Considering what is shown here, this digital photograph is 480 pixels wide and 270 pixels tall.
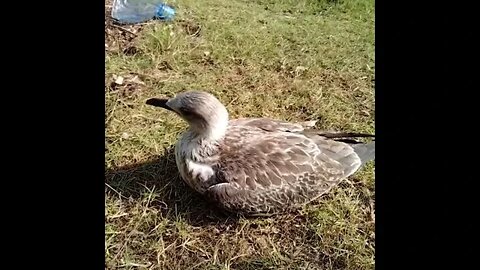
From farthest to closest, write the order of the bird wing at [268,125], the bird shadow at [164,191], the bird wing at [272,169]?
the bird wing at [268,125] → the bird shadow at [164,191] → the bird wing at [272,169]

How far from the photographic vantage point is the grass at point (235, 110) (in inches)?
80.0

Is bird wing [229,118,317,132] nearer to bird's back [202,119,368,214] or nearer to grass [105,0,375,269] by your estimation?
bird's back [202,119,368,214]

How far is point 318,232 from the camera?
6.88 ft

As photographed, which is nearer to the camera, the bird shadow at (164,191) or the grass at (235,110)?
the grass at (235,110)

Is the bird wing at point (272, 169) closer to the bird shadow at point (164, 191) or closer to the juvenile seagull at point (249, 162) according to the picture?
the juvenile seagull at point (249, 162)

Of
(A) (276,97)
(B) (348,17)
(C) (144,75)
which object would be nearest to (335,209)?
(A) (276,97)

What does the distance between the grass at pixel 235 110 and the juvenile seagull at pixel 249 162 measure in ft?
0.40

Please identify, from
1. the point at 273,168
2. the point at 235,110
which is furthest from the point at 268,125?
the point at 235,110

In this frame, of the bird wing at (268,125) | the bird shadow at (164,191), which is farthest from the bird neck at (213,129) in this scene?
the bird shadow at (164,191)

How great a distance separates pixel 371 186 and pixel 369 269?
0.43 meters

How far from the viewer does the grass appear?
2.03 m

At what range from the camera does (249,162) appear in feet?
6.76

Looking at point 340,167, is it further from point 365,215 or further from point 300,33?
point 300,33

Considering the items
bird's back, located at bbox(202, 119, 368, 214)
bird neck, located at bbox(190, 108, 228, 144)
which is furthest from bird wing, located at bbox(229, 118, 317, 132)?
bird neck, located at bbox(190, 108, 228, 144)
